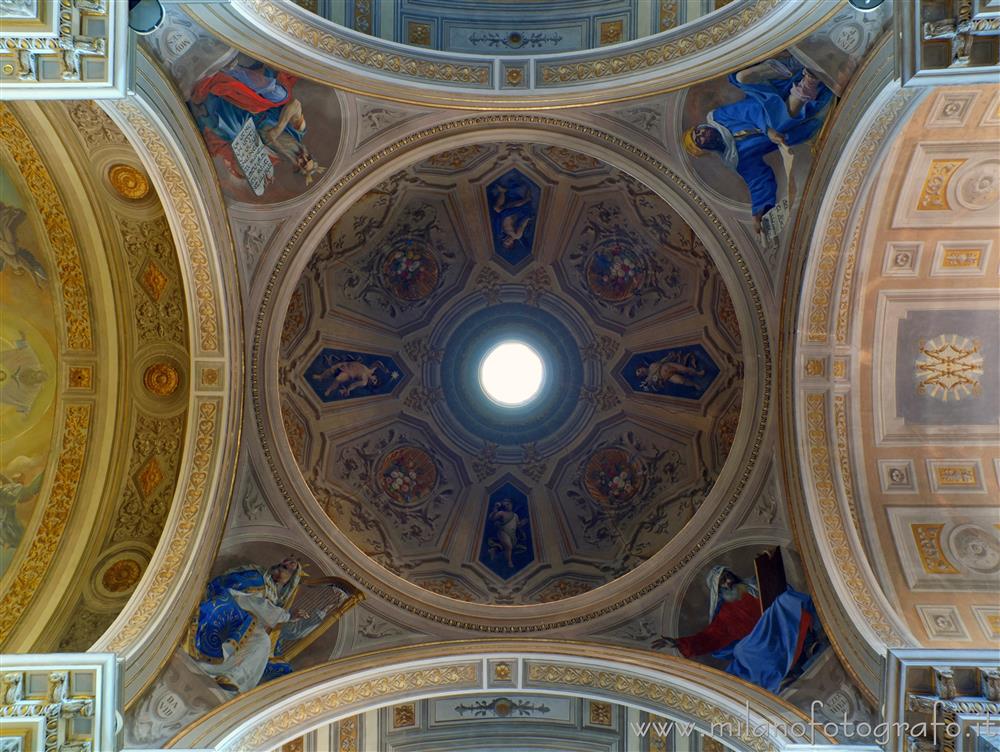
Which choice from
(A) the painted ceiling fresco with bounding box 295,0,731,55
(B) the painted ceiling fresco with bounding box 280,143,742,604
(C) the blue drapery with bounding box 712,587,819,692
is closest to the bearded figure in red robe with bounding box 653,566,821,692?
(C) the blue drapery with bounding box 712,587,819,692

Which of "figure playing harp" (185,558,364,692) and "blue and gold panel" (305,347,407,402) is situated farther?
"blue and gold panel" (305,347,407,402)

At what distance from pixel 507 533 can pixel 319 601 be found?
3.95 metres

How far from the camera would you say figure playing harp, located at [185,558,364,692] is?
11492mm

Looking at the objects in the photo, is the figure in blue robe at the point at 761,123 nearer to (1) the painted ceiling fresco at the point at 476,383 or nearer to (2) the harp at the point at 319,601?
(1) the painted ceiling fresco at the point at 476,383

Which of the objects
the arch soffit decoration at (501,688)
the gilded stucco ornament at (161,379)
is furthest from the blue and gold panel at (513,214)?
the arch soffit decoration at (501,688)

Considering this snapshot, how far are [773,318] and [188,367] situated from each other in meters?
8.95

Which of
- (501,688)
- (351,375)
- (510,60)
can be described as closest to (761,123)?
(510,60)

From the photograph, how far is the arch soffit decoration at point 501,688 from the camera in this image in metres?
11.0

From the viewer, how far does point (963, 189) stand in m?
11.5

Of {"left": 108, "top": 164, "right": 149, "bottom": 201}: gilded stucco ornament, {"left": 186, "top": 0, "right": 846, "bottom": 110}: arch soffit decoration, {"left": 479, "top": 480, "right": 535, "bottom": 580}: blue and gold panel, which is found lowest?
{"left": 479, "top": 480, "right": 535, "bottom": 580}: blue and gold panel

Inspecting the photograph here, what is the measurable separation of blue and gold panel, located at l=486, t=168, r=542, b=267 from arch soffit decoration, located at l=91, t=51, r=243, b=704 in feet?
15.6

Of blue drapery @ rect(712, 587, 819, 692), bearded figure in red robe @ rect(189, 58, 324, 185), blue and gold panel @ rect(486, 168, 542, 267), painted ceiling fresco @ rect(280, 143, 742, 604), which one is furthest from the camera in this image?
blue and gold panel @ rect(486, 168, 542, 267)

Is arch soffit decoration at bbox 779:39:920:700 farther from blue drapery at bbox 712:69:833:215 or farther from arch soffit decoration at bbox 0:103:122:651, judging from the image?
arch soffit decoration at bbox 0:103:122:651

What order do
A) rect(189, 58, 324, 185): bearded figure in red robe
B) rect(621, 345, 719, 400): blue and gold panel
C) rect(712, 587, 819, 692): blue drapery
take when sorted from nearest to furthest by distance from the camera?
rect(189, 58, 324, 185): bearded figure in red robe
rect(712, 587, 819, 692): blue drapery
rect(621, 345, 719, 400): blue and gold panel
